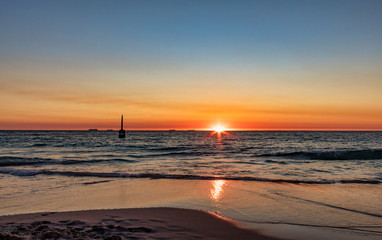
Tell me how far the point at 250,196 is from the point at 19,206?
24.0 ft

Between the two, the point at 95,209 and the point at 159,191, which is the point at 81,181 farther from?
the point at 95,209

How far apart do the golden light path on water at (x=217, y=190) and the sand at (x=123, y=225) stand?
193 cm

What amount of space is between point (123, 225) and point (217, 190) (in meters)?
5.12

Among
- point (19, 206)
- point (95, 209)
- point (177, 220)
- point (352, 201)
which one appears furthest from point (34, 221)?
point (352, 201)

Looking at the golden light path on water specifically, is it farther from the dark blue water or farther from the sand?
the sand

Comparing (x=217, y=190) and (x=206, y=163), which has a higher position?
(x=217, y=190)

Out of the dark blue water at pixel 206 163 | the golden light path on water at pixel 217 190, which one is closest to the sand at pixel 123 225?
the golden light path on water at pixel 217 190

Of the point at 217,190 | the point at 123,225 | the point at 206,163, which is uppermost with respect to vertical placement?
the point at 123,225

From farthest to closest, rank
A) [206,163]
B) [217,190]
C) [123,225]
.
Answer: [206,163]
[217,190]
[123,225]

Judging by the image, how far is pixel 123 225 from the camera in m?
6.39

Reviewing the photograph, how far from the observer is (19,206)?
327 inches

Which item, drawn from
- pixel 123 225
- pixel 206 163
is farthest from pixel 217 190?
pixel 206 163

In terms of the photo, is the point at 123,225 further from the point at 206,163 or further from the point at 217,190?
the point at 206,163

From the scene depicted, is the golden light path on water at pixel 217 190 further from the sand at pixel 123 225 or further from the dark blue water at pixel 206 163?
the sand at pixel 123 225
